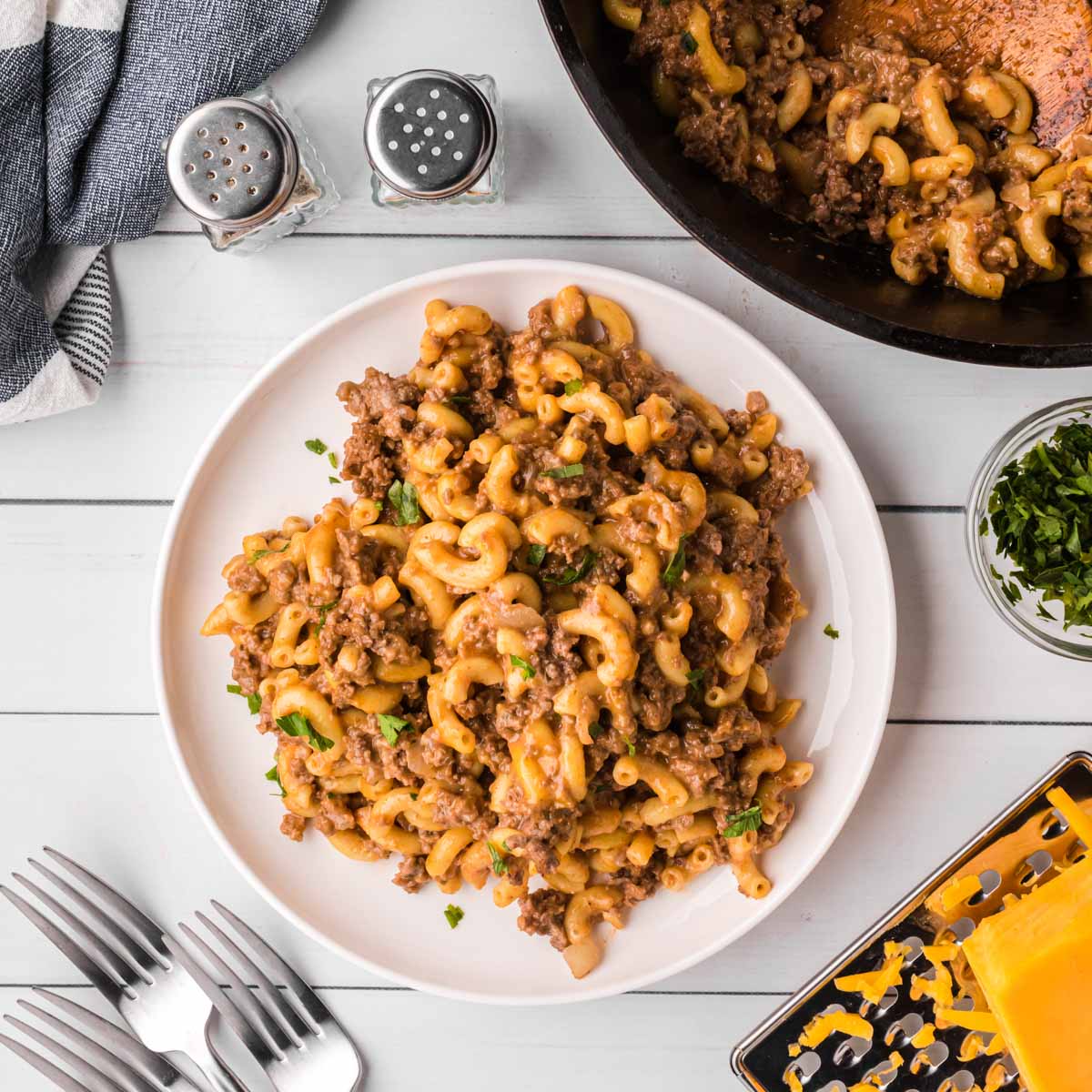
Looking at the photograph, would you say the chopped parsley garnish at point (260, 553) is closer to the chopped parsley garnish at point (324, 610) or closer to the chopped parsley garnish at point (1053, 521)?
the chopped parsley garnish at point (324, 610)

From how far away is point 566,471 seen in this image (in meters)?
1.68

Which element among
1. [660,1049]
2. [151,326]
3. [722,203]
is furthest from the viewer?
[660,1049]

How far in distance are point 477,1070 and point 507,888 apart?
582 millimetres

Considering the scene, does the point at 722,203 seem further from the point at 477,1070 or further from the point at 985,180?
the point at 477,1070

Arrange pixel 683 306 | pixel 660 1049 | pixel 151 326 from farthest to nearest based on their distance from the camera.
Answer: pixel 660 1049
pixel 151 326
pixel 683 306

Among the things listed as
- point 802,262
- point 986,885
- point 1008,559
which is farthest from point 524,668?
point 986,885

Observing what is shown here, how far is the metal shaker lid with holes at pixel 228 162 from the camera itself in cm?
173

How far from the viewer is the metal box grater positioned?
1.98 meters

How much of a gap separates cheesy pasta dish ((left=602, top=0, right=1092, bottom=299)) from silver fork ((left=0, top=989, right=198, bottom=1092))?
6.38 ft

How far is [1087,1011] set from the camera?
1.88 meters

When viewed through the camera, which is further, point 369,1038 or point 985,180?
point 369,1038

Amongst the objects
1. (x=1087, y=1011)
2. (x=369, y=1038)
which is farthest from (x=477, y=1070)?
(x=1087, y=1011)

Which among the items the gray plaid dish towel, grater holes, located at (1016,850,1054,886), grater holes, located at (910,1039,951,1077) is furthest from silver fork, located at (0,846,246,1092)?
grater holes, located at (1016,850,1054,886)

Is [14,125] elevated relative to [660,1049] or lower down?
elevated
